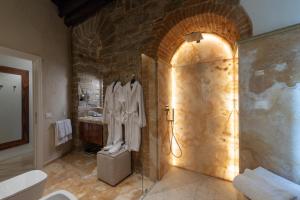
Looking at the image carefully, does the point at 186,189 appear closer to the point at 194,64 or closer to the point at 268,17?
the point at 194,64

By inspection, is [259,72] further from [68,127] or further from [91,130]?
[68,127]

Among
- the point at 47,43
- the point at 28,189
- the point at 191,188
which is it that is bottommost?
the point at 191,188

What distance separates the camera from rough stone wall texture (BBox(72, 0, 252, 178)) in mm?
1794

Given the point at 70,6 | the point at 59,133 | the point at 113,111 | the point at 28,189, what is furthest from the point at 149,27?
the point at 59,133

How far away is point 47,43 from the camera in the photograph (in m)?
2.96

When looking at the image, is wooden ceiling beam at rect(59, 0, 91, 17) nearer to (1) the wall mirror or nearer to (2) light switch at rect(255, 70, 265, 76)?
(1) the wall mirror

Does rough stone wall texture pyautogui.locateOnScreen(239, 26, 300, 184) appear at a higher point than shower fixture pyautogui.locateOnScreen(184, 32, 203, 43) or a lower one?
lower

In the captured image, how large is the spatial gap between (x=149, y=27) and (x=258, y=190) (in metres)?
2.34

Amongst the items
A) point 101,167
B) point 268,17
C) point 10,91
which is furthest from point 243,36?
point 10,91

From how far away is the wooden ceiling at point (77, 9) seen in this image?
2.88m

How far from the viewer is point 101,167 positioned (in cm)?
232

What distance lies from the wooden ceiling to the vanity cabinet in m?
2.31

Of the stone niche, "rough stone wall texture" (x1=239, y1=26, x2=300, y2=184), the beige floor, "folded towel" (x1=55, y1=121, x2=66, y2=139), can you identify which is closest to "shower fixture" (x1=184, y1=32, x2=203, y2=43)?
the stone niche

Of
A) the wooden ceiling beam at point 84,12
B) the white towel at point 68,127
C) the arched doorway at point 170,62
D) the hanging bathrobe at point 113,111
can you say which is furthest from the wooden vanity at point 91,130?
the wooden ceiling beam at point 84,12
